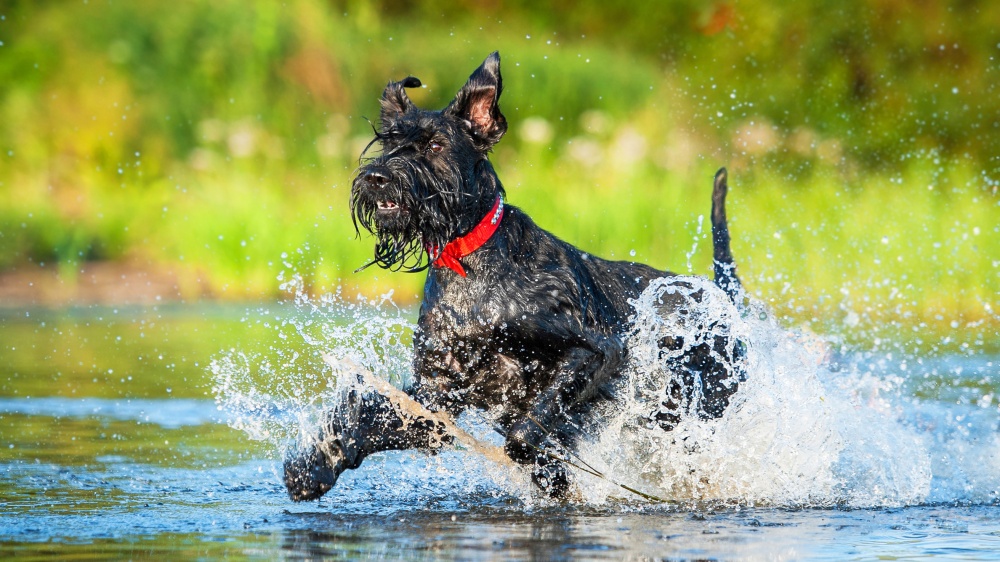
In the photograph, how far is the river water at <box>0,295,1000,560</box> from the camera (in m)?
5.09

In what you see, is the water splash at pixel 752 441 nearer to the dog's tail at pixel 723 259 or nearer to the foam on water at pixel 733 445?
the foam on water at pixel 733 445

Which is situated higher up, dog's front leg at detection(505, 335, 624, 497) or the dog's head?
the dog's head

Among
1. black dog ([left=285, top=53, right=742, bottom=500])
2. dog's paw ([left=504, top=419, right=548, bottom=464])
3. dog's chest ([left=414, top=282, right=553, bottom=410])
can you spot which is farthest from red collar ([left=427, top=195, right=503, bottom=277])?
dog's paw ([left=504, top=419, right=548, bottom=464])

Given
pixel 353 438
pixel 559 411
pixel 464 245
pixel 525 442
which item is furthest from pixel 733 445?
pixel 353 438

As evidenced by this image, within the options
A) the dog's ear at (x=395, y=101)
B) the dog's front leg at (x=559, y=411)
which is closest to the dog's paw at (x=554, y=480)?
the dog's front leg at (x=559, y=411)

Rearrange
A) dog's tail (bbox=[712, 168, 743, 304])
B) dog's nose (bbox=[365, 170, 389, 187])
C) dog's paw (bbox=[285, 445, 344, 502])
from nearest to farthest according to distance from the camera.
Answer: dog's nose (bbox=[365, 170, 389, 187]), dog's paw (bbox=[285, 445, 344, 502]), dog's tail (bbox=[712, 168, 743, 304])

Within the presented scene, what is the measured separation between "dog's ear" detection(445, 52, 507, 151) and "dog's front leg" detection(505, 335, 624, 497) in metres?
0.96

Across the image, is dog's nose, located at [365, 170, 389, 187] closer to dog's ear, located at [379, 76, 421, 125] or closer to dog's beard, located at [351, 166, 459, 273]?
dog's beard, located at [351, 166, 459, 273]

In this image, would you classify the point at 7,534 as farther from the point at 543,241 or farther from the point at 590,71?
the point at 590,71

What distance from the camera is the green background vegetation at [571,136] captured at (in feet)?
44.0

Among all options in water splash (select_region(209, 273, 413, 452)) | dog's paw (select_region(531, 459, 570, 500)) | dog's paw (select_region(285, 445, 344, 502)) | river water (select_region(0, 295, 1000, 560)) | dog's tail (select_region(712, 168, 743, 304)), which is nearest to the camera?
river water (select_region(0, 295, 1000, 560))

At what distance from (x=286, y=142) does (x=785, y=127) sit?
6.46 m

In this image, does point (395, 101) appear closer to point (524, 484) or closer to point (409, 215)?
point (409, 215)

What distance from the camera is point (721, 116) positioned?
18406 millimetres
